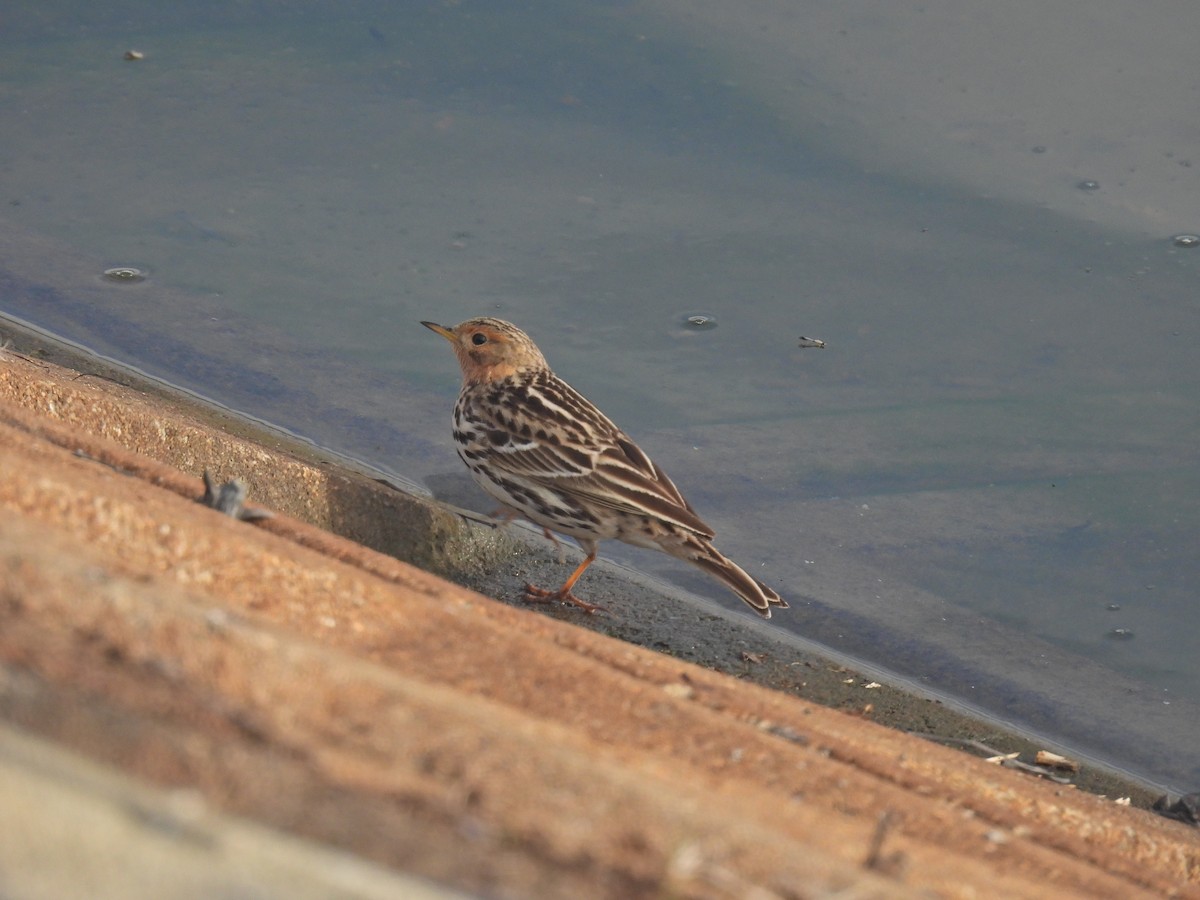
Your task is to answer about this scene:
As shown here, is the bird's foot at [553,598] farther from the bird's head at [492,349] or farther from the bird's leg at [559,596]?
the bird's head at [492,349]

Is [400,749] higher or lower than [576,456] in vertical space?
lower

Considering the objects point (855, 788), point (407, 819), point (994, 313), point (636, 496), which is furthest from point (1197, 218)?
point (407, 819)

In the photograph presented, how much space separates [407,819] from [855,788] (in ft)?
4.92

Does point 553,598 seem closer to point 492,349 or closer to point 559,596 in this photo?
point 559,596

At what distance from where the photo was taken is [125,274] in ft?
29.1

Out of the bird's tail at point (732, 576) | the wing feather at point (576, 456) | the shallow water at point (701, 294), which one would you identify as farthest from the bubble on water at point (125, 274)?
the bird's tail at point (732, 576)

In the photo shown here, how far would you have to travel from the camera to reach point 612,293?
8.67 metres

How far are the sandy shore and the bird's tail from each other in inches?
63.1

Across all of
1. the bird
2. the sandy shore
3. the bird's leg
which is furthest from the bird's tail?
the sandy shore

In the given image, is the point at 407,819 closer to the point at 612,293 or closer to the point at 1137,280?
the point at 612,293

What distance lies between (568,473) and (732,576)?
0.88 metres

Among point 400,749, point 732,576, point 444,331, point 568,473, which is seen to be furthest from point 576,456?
point 400,749

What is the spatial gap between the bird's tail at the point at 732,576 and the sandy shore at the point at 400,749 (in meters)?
1.60

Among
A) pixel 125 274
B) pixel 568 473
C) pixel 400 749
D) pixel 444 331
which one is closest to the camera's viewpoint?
pixel 400 749
